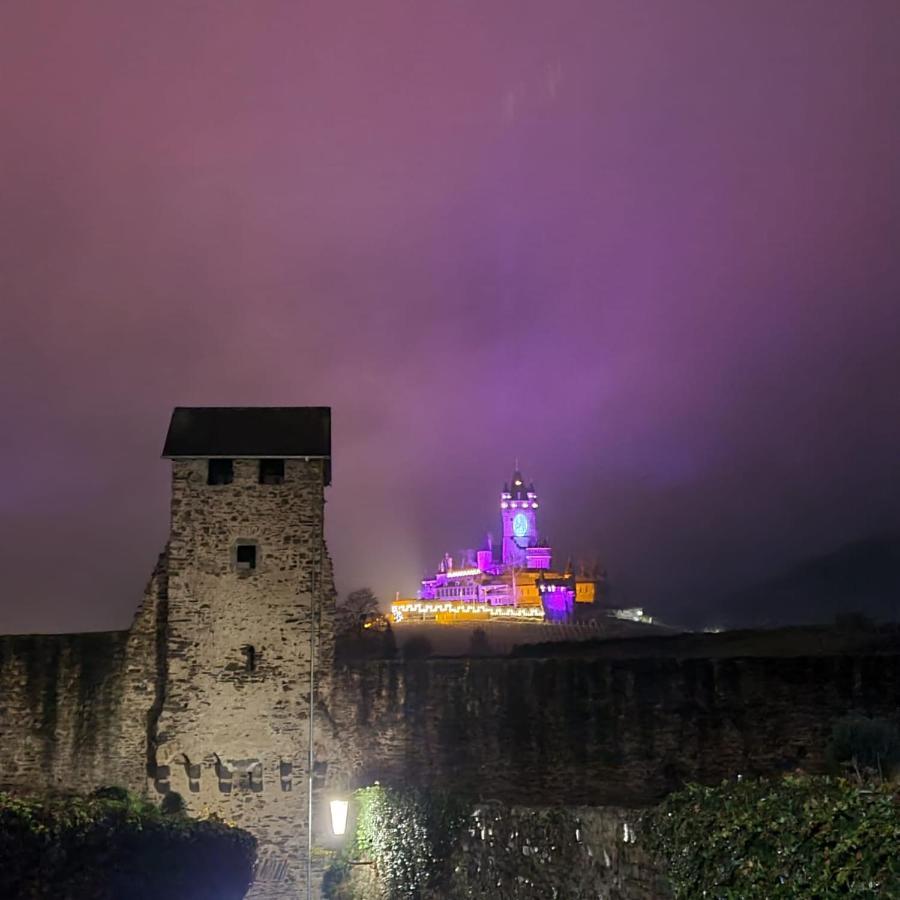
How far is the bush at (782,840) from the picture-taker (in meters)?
7.39

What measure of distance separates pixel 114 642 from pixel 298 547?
4.54 m

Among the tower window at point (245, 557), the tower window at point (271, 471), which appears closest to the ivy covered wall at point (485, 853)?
the tower window at point (245, 557)

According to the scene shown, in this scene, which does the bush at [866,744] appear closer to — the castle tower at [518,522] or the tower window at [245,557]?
the tower window at [245,557]

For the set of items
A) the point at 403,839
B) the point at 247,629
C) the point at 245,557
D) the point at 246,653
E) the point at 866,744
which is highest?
the point at 245,557

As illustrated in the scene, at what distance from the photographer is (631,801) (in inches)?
826

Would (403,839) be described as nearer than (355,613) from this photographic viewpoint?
Yes

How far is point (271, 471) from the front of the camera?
23.9 meters

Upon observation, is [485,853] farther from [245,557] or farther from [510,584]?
[510,584]

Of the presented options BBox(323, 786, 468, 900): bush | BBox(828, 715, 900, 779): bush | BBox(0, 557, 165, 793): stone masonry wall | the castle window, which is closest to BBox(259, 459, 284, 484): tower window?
the castle window

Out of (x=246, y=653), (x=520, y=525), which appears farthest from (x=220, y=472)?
(x=520, y=525)

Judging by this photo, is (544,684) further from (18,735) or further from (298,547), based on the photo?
(18,735)

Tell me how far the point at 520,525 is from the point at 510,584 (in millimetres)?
29282

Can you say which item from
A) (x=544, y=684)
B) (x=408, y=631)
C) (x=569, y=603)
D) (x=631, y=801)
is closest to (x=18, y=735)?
(x=544, y=684)

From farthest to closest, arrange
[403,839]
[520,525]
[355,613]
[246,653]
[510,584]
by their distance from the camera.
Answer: [520,525] → [510,584] → [355,613] → [246,653] → [403,839]
